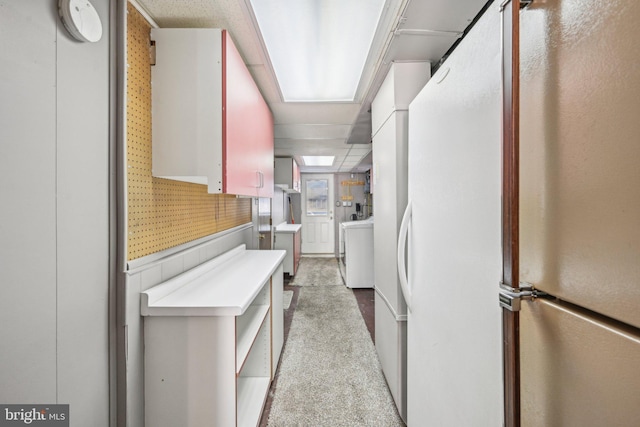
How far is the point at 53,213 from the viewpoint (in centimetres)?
85

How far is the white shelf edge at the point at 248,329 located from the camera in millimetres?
1365

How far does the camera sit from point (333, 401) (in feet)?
5.76

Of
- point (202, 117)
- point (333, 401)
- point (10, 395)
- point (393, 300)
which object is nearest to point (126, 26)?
point (202, 117)

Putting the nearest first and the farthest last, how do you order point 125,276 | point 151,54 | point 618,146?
point 618,146 < point 125,276 < point 151,54

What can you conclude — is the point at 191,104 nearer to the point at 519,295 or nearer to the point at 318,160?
the point at 519,295

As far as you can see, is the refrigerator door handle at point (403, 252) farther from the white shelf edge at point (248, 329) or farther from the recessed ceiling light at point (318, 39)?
the recessed ceiling light at point (318, 39)

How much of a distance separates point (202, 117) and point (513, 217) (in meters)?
1.29

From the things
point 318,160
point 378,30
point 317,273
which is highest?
point 318,160

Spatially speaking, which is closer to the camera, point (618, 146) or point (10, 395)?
point (618, 146)

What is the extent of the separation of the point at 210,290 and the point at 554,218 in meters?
1.37

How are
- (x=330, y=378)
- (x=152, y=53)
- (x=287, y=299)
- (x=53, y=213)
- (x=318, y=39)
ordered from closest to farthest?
(x=53, y=213) → (x=152, y=53) → (x=318, y=39) → (x=330, y=378) → (x=287, y=299)

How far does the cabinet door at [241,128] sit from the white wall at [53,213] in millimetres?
455

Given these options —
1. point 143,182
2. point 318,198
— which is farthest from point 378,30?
point 318,198

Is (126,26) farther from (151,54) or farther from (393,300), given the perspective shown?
(393,300)
